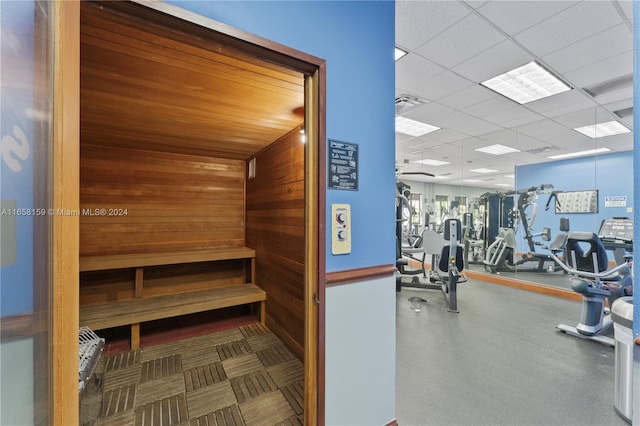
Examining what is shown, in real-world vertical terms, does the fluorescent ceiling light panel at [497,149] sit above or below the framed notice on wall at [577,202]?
above

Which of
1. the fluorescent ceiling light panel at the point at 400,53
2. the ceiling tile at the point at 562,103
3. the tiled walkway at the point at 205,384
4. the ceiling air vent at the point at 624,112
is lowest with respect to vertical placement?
the tiled walkway at the point at 205,384

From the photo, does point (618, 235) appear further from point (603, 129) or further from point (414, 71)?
point (414, 71)

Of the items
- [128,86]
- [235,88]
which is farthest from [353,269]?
[128,86]

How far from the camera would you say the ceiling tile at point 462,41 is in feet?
7.70

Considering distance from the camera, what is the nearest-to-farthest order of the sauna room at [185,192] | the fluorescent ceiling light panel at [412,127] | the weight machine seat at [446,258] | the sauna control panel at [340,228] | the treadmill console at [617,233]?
the sauna control panel at [340,228] → the sauna room at [185,192] → the treadmill console at [617,233] → the weight machine seat at [446,258] → the fluorescent ceiling light panel at [412,127]

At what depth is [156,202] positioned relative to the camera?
3.59 meters

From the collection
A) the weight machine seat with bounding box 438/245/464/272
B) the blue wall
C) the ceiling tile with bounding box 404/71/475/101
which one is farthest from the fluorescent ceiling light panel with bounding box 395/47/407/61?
the blue wall

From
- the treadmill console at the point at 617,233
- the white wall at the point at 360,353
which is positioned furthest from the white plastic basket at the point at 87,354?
the treadmill console at the point at 617,233

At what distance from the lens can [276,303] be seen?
3.07 m

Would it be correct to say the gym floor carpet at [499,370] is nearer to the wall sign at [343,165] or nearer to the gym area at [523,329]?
the gym area at [523,329]

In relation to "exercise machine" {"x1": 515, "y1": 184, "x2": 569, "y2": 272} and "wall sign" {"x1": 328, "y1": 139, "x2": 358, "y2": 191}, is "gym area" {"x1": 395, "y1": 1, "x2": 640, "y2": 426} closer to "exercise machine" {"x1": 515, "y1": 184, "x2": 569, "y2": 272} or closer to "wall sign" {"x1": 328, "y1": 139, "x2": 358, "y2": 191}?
"exercise machine" {"x1": 515, "y1": 184, "x2": 569, "y2": 272}

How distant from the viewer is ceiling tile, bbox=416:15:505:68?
2.35 m

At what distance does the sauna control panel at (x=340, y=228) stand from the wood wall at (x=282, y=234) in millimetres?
1026

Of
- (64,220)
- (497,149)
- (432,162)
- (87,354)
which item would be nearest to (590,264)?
(497,149)
